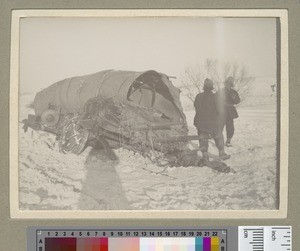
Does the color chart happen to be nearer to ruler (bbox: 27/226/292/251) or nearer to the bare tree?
ruler (bbox: 27/226/292/251)

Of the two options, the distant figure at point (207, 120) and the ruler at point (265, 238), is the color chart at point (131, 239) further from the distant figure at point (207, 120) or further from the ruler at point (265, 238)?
the distant figure at point (207, 120)

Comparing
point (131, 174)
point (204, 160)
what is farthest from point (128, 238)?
point (204, 160)

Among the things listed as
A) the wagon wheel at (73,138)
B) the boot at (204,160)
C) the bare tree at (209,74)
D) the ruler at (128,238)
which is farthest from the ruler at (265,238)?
the wagon wheel at (73,138)

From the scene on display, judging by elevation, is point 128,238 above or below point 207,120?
below

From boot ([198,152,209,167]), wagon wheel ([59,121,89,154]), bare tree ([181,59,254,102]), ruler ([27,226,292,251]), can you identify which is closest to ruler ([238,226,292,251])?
ruler ([27,226,292,251])

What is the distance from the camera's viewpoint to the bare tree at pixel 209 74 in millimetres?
1186

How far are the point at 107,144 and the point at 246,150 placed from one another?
326 mm

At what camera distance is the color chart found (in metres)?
1.19

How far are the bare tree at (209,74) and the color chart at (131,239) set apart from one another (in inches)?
12.7

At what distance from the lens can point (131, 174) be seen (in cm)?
119

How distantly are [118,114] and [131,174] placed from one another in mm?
143

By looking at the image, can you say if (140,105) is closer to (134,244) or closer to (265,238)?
(134,244)

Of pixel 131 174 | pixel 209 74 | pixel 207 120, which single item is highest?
pixel 209 74
